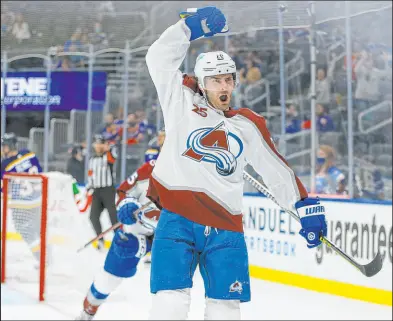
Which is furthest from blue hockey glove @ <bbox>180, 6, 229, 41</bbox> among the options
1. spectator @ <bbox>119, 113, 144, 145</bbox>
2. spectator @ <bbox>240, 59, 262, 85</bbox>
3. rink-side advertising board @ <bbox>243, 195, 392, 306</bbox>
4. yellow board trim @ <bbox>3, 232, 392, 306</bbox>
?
spectator @ <bbox>119, 113, 144, 145</bbox>

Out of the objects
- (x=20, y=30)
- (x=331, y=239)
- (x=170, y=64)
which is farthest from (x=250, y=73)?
(x=20, y=30)

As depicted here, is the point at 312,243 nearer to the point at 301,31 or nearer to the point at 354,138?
the point at 354,138

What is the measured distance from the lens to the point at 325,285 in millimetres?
5973

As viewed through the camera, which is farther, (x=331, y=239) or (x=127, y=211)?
(x=331, y=239)

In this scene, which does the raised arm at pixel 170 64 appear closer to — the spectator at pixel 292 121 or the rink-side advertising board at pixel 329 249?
the rink-side advertising board at pixel 329 249

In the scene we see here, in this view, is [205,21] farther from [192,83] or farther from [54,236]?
[54,236]

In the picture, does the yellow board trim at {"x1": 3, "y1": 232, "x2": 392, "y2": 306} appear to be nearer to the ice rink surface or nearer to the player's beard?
the ice rink surface

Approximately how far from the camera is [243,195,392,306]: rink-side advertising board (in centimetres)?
550

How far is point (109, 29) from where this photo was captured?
13.1 meters

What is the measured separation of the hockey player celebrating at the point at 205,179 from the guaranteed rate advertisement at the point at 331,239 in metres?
2.96

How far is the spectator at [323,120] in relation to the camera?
6332mm

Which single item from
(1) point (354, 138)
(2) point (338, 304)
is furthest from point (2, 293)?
(1) point (354, 138)

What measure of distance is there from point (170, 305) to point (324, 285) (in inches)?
145

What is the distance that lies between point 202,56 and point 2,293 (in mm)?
3479
